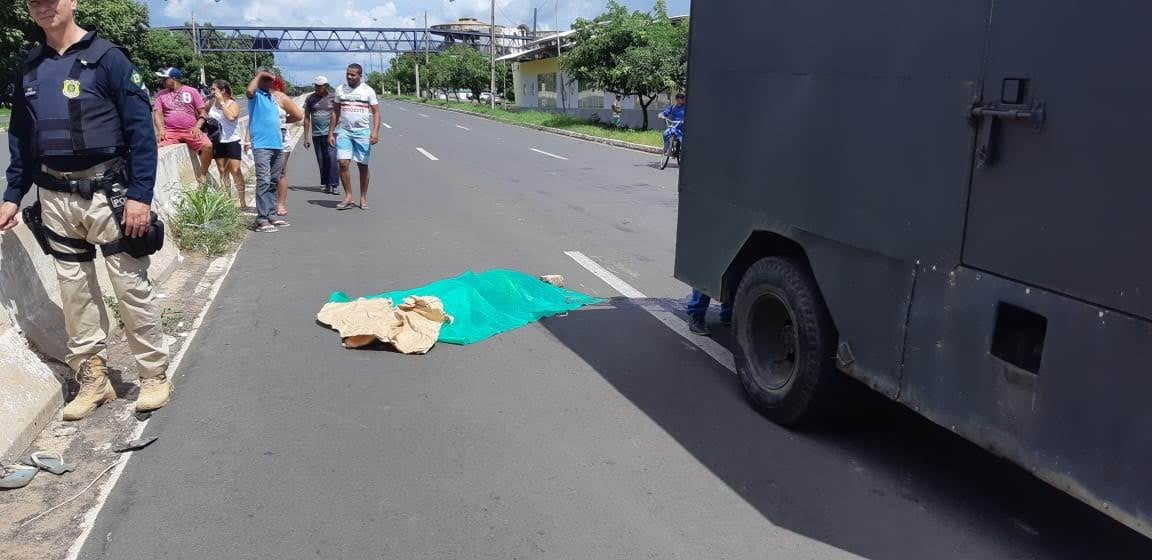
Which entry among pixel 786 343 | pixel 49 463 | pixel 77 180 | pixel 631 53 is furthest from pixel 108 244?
pixel 631 53

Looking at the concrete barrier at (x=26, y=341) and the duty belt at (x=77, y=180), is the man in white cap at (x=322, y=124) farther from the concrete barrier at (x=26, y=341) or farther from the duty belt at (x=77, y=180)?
the duty belt at (x=77, y=180)

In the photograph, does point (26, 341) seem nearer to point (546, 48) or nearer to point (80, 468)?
point (80, 468)

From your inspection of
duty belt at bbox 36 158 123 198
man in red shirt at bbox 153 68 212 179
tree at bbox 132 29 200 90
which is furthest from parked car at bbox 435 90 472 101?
duty belt at bbox 36 158 123 198

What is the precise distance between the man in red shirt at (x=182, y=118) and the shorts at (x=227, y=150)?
87mm

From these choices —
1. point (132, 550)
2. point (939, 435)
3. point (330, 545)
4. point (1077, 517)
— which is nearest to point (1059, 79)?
point (1077, 517)

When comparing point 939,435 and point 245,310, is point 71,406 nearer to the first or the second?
point 245,310

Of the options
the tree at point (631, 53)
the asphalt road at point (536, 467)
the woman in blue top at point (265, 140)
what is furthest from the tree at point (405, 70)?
the asphalt road at point (536, 467)

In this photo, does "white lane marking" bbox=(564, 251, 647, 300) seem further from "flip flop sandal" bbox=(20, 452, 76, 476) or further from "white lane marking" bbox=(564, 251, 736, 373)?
"flip flop sandal" bbox=(20, 452, 76, 476)

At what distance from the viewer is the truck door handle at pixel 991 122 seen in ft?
9.76

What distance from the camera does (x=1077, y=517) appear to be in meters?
3.57

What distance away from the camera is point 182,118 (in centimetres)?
1076

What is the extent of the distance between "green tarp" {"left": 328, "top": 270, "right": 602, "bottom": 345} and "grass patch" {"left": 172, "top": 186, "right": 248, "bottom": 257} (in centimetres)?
250

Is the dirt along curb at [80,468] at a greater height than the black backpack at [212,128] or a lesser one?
lesser

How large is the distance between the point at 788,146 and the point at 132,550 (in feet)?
11.4
